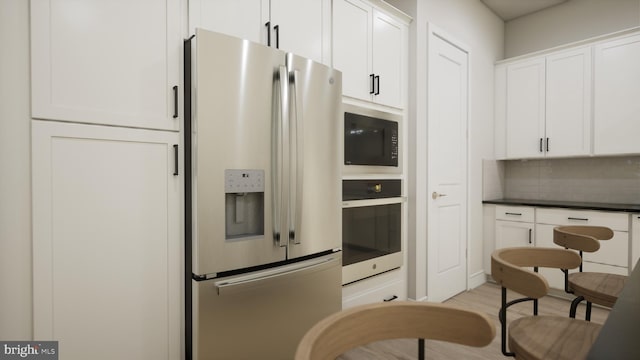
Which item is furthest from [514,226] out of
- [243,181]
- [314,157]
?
[243,181]

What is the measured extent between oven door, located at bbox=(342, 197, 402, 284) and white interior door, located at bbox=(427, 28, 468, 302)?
412mm

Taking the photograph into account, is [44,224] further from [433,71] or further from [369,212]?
[433,71]

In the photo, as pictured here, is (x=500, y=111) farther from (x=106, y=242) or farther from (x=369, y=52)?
(x=106, y=242)

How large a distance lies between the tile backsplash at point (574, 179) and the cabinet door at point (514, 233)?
0.47 m

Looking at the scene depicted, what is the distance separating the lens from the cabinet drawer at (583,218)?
285 cm

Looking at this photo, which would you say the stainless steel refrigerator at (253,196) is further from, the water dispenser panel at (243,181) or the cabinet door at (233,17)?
the cabinet door at (233,17)

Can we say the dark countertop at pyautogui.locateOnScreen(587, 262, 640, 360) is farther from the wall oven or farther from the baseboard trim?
the baseboard trim

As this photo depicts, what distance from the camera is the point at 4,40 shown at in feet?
3.84

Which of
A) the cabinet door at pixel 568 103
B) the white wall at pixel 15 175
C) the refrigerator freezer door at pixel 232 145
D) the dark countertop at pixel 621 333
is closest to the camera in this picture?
the dark countertop at pixel 621 333

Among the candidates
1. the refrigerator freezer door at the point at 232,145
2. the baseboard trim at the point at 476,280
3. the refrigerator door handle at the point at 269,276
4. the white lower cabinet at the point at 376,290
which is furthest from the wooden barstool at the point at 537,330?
the baseboard trim at the point at 476,280

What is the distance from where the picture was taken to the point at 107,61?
4.48 feet

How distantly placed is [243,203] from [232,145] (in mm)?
292

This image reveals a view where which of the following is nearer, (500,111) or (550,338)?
(550,338)

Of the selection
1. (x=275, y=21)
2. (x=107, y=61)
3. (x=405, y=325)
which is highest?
(x=275, y=21)
